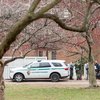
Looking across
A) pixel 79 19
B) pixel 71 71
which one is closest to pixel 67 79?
pixel 71 71

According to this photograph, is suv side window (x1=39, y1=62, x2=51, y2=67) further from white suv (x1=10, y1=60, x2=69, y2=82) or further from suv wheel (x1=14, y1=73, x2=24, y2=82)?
suv wheel (x1=14, y1=73, x2=24, y2=82)

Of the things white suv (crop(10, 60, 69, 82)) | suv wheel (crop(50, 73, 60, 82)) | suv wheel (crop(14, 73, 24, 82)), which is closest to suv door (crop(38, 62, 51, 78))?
white suv (crop(10, 60, 69, 82))

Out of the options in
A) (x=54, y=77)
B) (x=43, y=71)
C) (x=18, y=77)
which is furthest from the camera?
(x=18, y=77)

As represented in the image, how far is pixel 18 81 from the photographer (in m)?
37.1

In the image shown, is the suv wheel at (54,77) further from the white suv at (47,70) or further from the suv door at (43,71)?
the suv door at (43,71)

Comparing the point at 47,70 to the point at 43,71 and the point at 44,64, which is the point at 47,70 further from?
the point at 44,64

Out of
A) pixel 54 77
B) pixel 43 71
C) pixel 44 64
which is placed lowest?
pixel 54 77

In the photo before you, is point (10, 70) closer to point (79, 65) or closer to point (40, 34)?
point (79, 65)

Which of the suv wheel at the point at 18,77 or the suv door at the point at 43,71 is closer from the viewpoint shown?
the suv door at the point at 43,71

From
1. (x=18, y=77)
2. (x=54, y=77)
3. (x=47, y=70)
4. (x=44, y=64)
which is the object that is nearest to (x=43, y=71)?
(x=47, y=70)

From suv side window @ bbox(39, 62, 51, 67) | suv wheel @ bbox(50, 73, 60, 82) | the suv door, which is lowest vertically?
suv wheel @ bbox(50, 73, 60, 82)

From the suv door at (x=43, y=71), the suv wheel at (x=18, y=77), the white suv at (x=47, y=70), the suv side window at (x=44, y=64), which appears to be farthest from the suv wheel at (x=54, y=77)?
the suv wheel at (x=18, y=77)

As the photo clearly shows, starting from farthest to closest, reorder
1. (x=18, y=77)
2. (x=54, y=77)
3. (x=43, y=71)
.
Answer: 1. (x=18, y=77)
2. (x=54, y=77)
3. (x=43, y=71)

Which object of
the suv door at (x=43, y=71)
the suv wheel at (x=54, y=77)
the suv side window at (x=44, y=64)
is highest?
the suv side window at (x=44, y=64)
